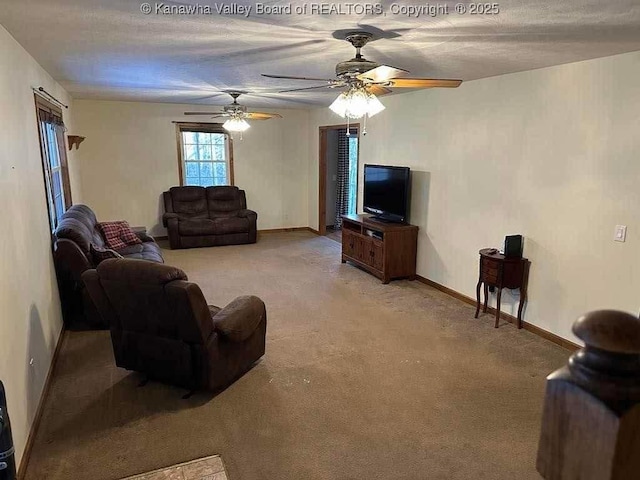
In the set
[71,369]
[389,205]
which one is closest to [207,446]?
[71,369]

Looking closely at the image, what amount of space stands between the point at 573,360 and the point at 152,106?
Answer: 799 centimetres

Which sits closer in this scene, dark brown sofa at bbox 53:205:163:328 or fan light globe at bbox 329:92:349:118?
fan light globe at bbox 329:92:349:118

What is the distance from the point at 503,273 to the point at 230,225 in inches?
186

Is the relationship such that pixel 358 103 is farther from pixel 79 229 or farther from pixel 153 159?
pixel 153 159

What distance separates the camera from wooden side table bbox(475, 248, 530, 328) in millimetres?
4039

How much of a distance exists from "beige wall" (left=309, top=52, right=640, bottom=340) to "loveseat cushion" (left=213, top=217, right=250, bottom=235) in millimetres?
3185

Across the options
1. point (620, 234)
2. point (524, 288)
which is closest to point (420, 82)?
point (620, 234)

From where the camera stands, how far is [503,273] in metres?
4.04

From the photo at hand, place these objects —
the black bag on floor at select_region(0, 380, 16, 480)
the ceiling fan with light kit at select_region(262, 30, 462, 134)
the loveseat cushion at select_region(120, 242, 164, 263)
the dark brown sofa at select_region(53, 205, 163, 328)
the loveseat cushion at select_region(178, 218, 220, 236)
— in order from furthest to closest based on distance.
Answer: the loveseat cushion at select_region(178, 218, 220, 236)
the loveseat cushion at select_region(120, 242, 164, 263)
the dark brown sofa at select_region(53, 205, 163, 328)
the ceiling fan with light kit at select_region(262, 30, 462, 134)
the black bag on floor at select_region(0, 380, 16, 480)

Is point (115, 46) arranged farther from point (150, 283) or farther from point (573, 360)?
point (573, 360)

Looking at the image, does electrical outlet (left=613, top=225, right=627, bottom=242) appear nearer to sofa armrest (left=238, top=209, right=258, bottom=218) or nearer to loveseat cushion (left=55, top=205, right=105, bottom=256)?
loveseat cushion (left=55, top=205, right=105, bottom=256)

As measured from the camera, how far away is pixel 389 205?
577 centimetres

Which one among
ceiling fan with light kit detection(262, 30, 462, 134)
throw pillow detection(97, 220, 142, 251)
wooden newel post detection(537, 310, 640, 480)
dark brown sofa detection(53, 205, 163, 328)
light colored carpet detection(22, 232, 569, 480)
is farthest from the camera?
throw pillow detection(97, 220, 142, 251)

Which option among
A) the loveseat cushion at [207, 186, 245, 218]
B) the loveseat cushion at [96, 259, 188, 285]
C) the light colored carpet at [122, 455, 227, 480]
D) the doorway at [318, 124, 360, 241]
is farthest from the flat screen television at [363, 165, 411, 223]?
the light colored carpet at [122, 455, 227, 480]
